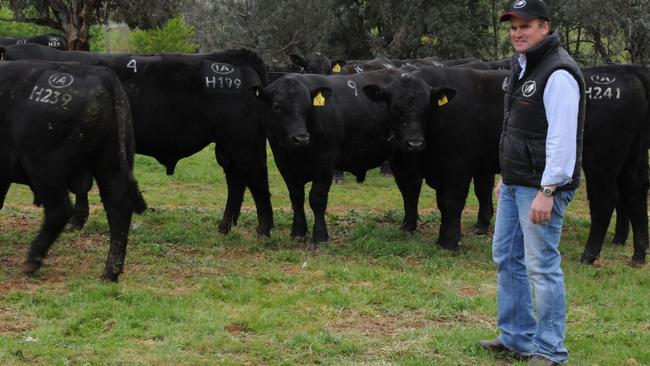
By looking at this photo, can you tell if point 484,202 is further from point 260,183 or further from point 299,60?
point 299,60

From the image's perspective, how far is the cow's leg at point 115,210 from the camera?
292 inches

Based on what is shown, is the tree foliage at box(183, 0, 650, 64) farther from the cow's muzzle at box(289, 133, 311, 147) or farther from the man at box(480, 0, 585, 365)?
the man at box(480, 0, 585, 365)

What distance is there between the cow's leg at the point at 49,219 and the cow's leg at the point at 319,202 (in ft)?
9.37

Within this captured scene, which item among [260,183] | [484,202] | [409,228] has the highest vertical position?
[260,183]

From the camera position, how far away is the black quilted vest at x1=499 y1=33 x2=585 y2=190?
5.12m

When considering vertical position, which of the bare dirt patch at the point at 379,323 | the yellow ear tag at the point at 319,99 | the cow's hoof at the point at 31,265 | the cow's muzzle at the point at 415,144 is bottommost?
the bare dirt patch at the point at 379,323

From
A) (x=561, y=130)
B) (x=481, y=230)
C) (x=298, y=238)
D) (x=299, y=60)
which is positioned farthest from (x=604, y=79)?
(x=299, y=60)

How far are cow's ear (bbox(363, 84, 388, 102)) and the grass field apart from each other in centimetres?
159

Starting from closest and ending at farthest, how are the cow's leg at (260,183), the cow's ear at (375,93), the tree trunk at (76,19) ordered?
the cow's ear at (375,93) < the cow's leg at (260,183) < the tree trunk at (76,19)

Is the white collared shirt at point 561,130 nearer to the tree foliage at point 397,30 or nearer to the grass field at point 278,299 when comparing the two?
the grass field at point 278,299

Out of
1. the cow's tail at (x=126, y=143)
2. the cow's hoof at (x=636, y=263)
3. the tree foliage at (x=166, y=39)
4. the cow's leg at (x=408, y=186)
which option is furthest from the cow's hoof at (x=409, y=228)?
the tree foliage at (x=166, y=39)

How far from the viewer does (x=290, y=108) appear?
9117 mm

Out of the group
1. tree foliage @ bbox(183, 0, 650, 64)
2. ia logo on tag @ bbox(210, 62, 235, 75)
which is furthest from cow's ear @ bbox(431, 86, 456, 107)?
tree foliage @ bbox(183, 0, 650, 64)

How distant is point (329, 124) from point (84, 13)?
19.1 m
